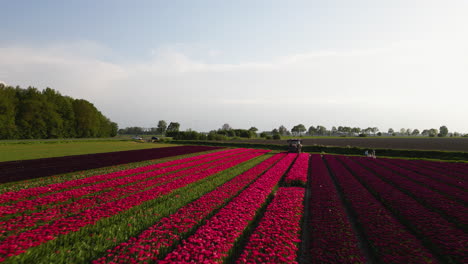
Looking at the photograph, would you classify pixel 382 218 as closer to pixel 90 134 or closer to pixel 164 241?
pixel 164 241

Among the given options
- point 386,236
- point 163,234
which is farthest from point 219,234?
point 386,236

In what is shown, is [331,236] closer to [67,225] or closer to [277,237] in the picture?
[277,237]

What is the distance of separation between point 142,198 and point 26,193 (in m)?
6.75

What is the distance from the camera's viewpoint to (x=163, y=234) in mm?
7000

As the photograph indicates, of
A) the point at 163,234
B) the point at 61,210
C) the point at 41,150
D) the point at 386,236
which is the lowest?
the point at 41,150

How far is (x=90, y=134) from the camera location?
105312 mm

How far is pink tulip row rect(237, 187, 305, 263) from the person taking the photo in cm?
568

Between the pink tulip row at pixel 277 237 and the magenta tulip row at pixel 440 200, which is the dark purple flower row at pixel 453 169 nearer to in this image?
the magenta tulip row at pixel 440 200

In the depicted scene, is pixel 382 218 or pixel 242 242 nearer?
pixel 242 242

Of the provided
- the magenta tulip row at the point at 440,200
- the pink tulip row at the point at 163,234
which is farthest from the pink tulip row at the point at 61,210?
the magenta tulip row at the point at 440,200

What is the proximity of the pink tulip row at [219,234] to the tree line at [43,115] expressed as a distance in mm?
95603

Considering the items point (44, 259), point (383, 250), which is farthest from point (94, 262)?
point (383, 250)

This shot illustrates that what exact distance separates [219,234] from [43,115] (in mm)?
107400

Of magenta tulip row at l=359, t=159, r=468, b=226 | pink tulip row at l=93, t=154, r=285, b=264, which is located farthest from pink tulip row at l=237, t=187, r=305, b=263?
magenta tulip row at l=359, t=159, r=468, b=226
